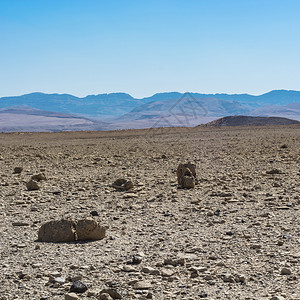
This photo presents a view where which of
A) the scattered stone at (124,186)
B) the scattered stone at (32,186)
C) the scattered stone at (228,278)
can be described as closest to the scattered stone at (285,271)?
the scattered stone at (228,278)

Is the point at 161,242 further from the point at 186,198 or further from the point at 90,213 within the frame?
the point at 186,198

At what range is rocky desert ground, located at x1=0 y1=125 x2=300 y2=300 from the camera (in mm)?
4109

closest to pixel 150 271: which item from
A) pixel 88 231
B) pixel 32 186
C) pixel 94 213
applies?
pixel 88 231

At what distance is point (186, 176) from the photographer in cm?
931

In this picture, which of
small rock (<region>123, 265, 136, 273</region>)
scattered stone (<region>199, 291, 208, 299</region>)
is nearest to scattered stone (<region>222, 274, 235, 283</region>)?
scattered stone (<region>199, 291, 208, 299</region>)

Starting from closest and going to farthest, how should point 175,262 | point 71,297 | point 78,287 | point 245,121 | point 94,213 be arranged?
point 71,297, point 78,287, point 175,262, point 94,213, point 245,121

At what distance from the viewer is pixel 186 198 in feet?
27.1

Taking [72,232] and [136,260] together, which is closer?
[136,260]

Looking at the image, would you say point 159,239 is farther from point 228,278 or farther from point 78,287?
point 78,287

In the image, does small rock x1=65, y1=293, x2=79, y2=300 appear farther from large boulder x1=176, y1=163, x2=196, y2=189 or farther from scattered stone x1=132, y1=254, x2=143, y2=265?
large boulder x1=176, y1=163, x2=196, y2=189

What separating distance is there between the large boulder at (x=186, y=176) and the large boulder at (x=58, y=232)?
3836mm

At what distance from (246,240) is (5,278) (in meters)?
2.59

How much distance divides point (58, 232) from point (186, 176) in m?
4.08

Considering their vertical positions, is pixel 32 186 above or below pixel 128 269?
above
